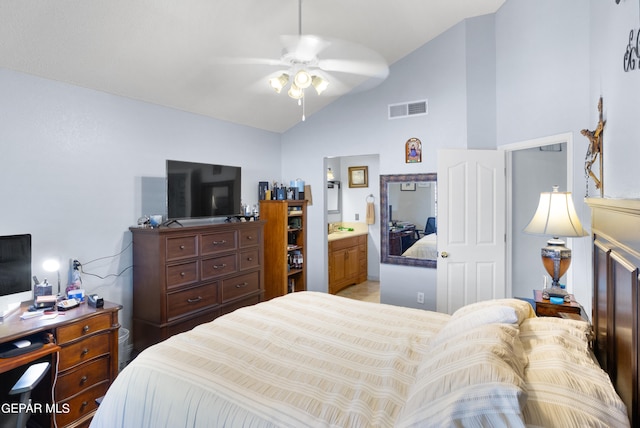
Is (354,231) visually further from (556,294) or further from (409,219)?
(556,294)

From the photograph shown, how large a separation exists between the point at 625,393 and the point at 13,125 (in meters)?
3.65

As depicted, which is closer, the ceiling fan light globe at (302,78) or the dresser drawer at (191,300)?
the ceiling fan light globe at (302,78)

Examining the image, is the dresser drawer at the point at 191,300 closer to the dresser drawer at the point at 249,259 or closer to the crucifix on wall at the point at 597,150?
the dresser drawer at the point at 249,259

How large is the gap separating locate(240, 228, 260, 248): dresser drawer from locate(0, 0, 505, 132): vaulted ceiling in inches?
55.5

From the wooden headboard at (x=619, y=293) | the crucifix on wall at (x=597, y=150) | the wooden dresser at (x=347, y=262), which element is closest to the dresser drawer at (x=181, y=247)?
the wooden dresser at (x=347, y=262)

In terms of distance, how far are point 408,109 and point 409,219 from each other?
1.32 m

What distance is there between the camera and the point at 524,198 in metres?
3.71

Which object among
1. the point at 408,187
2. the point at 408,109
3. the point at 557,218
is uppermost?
the point at 408,109

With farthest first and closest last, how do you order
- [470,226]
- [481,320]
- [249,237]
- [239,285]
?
[249,237] < [239,285] < [470,226] < [481,320]

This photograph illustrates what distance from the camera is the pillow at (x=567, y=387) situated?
101cm

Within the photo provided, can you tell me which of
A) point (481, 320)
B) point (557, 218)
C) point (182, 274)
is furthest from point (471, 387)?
point (182, 274)

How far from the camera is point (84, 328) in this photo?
2234 mm

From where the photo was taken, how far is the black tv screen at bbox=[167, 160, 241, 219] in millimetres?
3133

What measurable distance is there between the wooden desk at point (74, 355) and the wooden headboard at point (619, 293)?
108 inches
